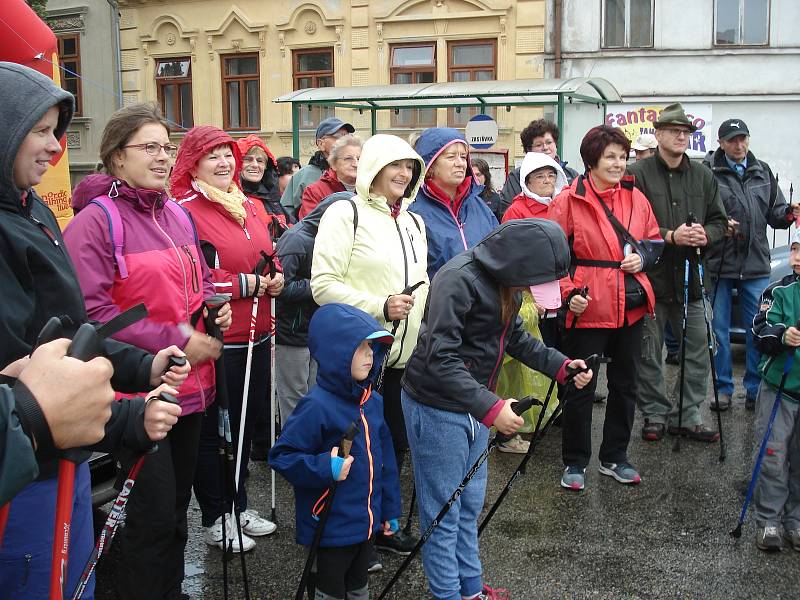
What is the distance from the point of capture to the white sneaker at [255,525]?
4.66 m

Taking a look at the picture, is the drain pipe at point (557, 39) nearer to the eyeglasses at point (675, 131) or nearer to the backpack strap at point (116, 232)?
the eyeglasses at point (675, 131)

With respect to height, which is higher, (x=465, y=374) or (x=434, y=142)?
(x=434, y=142)

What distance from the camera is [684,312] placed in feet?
20.1

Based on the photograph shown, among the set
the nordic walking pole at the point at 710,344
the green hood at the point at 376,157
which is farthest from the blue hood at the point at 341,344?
the nordic walking pole at the point at 710,344

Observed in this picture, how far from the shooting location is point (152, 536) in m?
3.44

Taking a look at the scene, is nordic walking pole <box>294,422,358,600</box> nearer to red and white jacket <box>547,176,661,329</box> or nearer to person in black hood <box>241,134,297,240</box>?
red and white jacket <box>547,176,661,329</box>

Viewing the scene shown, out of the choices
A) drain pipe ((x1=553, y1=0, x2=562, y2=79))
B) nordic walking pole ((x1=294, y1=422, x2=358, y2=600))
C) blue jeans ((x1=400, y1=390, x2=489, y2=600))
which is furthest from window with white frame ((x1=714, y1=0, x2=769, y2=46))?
nordic walking pole ((x1=294, y1=422, x2=358, y2=600))

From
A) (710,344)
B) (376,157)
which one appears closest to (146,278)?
(376,157)

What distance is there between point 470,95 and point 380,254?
9086 millimetres

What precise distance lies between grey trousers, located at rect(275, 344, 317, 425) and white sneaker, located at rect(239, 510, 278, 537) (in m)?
1.03

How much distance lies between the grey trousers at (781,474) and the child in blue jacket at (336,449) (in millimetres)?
2339

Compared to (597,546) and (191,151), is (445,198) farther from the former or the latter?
(597,546)

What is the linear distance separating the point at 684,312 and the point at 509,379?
54.4 inches

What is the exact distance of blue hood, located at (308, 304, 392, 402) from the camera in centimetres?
337
